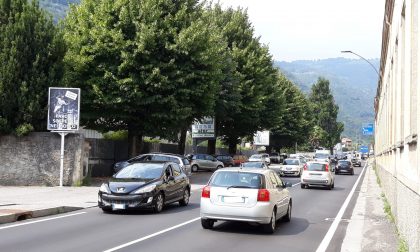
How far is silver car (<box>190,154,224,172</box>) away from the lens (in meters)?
43.8

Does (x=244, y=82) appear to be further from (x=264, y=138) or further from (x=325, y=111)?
(x=325, y=111)

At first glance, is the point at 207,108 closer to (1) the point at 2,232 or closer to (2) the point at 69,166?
(2) the point at 69,166

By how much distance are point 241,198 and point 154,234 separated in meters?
2.11

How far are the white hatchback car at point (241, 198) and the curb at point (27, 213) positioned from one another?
16.0 ft

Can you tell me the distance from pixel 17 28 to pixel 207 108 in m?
12.2

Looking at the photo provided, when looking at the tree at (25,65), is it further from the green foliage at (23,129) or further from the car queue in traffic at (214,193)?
the car queue in traffic at (214,193)

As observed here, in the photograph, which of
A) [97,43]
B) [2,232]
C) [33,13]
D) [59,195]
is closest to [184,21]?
[97,43]

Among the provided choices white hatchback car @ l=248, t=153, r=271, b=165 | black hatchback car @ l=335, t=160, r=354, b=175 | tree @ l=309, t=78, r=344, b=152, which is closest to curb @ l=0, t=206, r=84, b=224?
white hatchback car @ l=248, t=153, r=271, b=165

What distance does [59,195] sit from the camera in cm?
2020

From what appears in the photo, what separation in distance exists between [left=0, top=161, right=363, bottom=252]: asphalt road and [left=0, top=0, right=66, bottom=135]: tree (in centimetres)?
1032

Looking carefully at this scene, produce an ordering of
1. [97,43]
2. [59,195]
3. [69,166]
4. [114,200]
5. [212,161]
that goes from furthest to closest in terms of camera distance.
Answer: [212,161]
[97,43]
[69,166]
[59,195]
[114,200]

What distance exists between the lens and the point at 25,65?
24.7 meters

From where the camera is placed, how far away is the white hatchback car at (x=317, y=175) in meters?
28.3

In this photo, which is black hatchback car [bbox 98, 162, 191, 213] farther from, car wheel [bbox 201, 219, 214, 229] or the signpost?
the signpost
